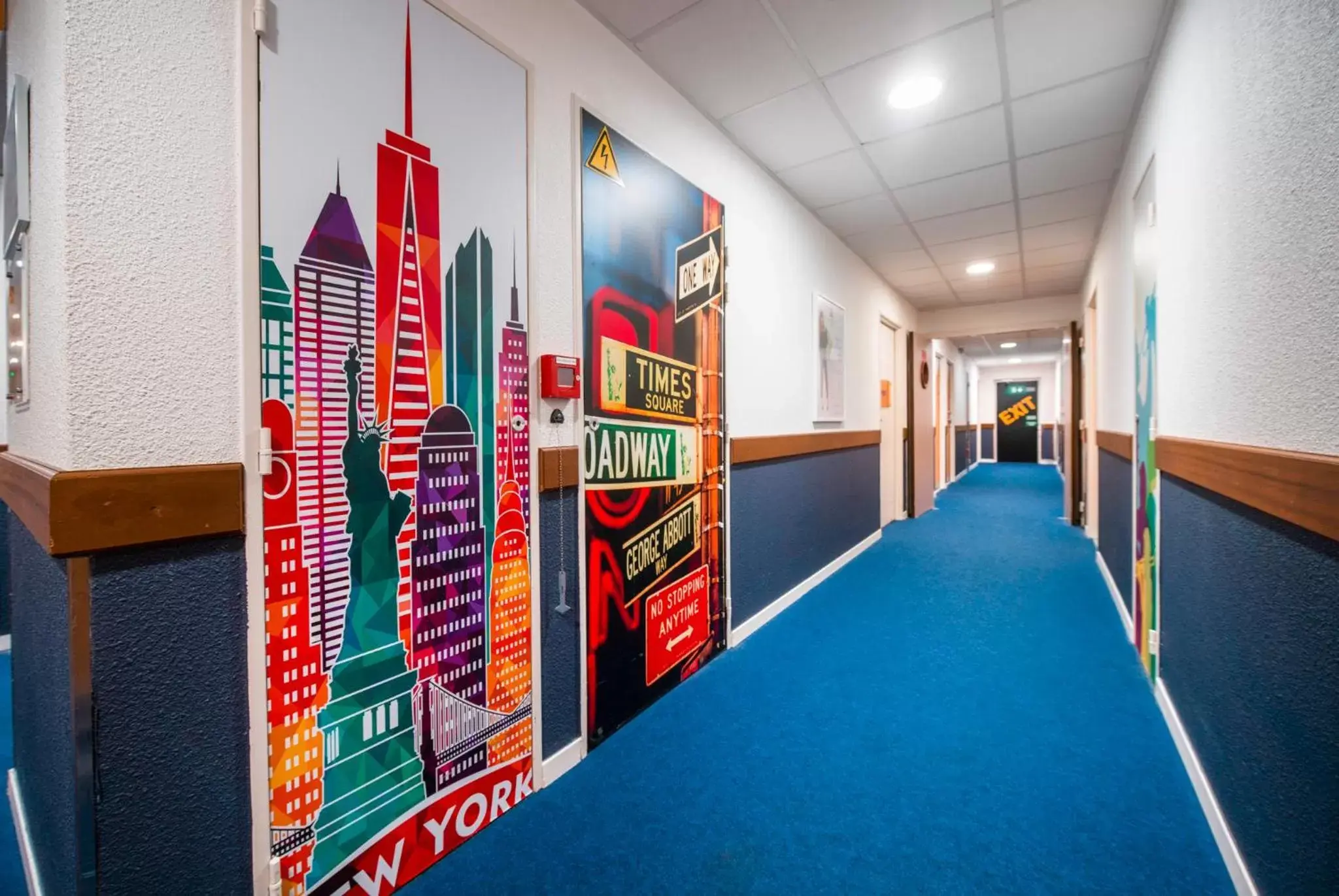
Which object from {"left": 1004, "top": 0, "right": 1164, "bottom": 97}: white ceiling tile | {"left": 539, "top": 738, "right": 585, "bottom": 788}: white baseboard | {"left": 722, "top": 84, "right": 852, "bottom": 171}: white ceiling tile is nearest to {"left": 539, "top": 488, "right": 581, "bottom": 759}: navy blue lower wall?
{"left": 539, "top": 738, "right": 585, "bottom": 788}: white baseboard

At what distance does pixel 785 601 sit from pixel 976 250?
3632 mm

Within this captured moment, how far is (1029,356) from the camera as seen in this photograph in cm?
1349

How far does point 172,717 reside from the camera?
112 centimetres

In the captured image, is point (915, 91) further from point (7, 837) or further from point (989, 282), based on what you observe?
point (7, 837)

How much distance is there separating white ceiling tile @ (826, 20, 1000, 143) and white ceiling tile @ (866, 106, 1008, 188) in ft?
0.35

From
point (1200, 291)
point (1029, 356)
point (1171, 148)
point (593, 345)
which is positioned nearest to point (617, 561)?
point (593, 345)

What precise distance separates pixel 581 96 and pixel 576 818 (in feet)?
8.07

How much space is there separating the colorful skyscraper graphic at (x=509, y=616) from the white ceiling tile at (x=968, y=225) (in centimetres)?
395

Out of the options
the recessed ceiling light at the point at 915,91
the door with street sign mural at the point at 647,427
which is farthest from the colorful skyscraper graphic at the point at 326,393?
the recessed ceiling light at the point at 915,91

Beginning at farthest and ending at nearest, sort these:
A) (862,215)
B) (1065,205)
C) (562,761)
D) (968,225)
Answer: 1. (968,225)
2. (862,215)
3. (1065,205)
4. (562,761)

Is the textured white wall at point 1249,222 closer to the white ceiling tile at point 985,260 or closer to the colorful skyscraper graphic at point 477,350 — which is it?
the colorful skyscraper graphic at point 477,350

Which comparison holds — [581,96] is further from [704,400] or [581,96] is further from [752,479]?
[752,479]

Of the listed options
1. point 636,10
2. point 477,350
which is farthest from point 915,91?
point 477,350

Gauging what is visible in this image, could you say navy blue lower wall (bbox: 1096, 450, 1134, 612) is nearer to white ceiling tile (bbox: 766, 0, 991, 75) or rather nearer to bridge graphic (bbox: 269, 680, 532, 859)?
white ceiling tile (bbox: 766, 0, 991, 75)
